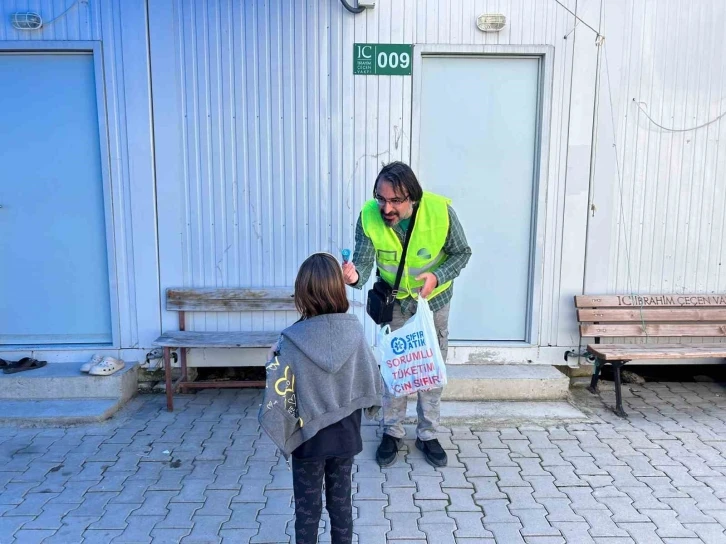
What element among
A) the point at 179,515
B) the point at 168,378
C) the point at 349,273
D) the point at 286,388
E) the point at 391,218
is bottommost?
the point at 179,515

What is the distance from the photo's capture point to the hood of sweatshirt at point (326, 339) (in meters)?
2.23

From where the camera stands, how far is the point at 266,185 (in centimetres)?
466

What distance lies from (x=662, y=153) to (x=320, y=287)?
12.4 feet

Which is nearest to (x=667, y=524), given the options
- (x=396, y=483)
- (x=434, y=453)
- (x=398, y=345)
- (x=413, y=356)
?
(x=434, y=453)

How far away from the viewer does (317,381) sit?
2268 millimetres

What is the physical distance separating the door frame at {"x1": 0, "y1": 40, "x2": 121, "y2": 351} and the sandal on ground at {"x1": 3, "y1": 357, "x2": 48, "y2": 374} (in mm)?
143

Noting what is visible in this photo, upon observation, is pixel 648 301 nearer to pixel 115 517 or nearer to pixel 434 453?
pixel 434 453

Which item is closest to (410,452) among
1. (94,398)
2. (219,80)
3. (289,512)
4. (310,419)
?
(289,512)

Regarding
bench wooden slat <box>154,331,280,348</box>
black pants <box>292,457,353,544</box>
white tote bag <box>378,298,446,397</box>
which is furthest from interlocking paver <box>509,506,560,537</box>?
bench wooden slat <box>154,331,280,348</box>

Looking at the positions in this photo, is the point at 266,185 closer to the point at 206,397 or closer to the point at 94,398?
the point at 206,397

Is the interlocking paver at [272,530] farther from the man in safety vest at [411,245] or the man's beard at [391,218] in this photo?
the man's beard at [391,218]

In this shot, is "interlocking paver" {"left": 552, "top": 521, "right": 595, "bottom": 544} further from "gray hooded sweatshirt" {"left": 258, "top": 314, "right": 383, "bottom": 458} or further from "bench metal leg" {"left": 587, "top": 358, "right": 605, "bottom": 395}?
"bench metal leg" {"left": 587, "top": 358, "right": 605, "bottom": 395}

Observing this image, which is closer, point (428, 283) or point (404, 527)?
point (404, 527)

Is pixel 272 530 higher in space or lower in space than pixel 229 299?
lower
